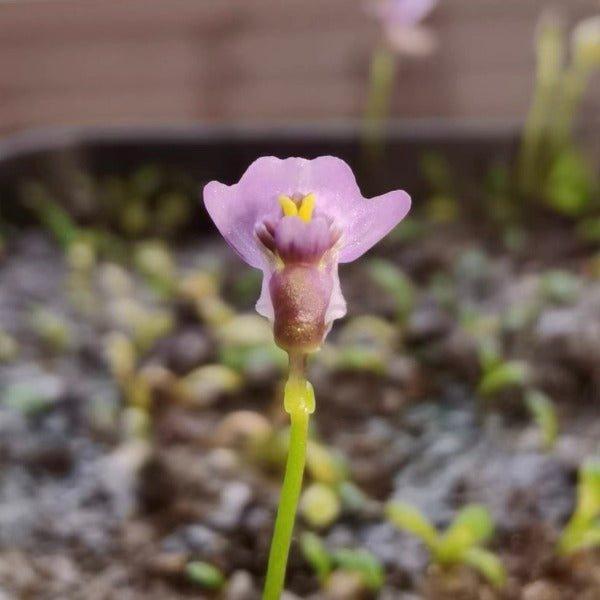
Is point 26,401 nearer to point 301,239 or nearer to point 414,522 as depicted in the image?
point 414,522

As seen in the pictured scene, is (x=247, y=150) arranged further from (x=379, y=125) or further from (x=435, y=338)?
(x=435, y=338)

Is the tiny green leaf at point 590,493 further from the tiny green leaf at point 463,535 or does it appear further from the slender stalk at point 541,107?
the slender stalk at point 541,107

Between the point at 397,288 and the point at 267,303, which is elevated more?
the point at 397,288

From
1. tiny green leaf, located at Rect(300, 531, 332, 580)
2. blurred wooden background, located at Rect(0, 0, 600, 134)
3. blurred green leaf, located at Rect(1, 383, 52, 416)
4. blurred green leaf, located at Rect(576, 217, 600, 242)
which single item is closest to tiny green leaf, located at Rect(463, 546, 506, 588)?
tiny green leaf, located at Rect(300, 531, 332, 580)

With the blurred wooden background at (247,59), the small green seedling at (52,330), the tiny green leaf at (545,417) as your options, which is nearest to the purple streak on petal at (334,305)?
the tiny green leaf at (545,417)

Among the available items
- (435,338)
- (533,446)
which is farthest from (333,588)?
(435,338)

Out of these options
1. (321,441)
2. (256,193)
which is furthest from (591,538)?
(256,193)
